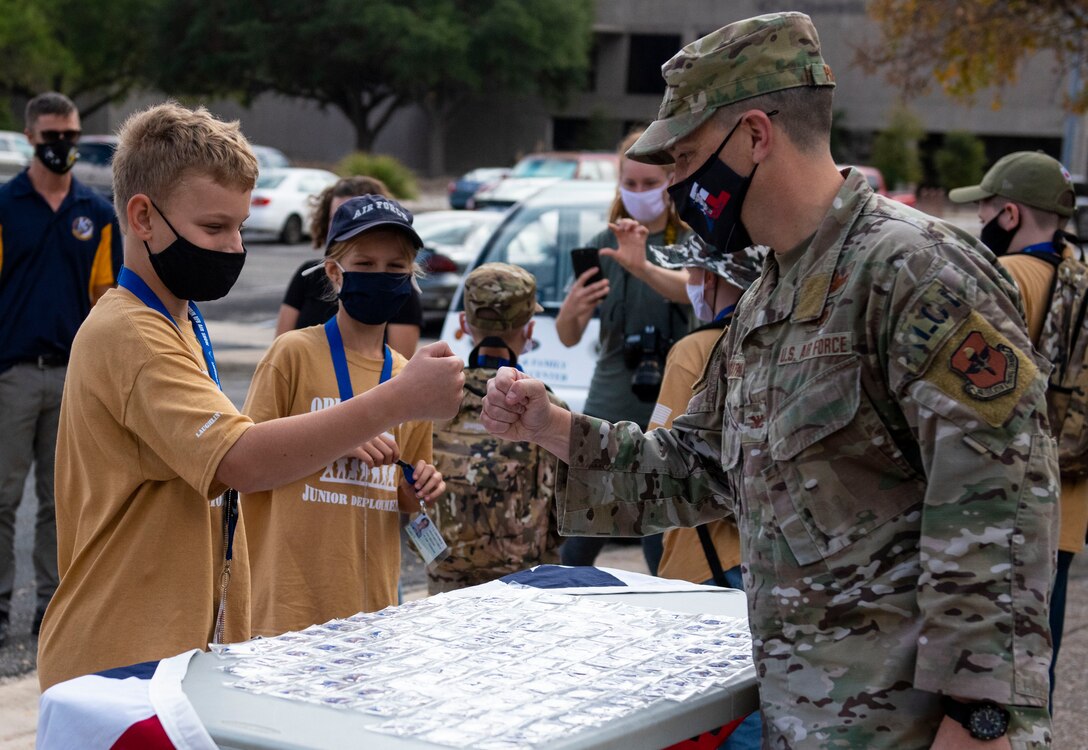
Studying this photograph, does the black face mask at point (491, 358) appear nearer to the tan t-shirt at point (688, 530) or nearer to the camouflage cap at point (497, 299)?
the camouflage cap at point (497, 299)

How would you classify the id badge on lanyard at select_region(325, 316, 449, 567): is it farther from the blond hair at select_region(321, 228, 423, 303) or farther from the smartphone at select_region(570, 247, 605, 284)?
the smartphone at select_region(570, 247, 605, 284)

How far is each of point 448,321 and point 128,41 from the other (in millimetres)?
45499

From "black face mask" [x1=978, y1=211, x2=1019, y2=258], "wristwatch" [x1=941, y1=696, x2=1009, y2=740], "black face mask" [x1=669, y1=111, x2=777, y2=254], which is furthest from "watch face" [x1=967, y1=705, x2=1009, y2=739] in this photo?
"black face mask" [x1=978, y1=211, x2=1019, y2=258]

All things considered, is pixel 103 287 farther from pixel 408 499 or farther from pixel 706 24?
pixel 706 24

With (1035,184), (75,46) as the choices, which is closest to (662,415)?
(1035,184)

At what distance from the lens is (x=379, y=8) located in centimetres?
4453

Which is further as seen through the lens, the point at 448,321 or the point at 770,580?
the point at 448,321

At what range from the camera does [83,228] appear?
239 inches

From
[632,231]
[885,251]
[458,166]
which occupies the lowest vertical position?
[458,166]

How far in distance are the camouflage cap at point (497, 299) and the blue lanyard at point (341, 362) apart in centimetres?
45

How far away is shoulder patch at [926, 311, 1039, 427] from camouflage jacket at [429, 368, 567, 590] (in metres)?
2.24

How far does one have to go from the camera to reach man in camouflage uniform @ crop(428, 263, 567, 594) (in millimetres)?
4125

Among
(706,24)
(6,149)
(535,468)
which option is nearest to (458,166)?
(706,24)

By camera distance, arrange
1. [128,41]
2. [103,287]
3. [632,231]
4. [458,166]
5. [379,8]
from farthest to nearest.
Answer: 1. [458,166]
2. [128,41]
3. [379,8]
4. [103,287]
5. [632,231]
